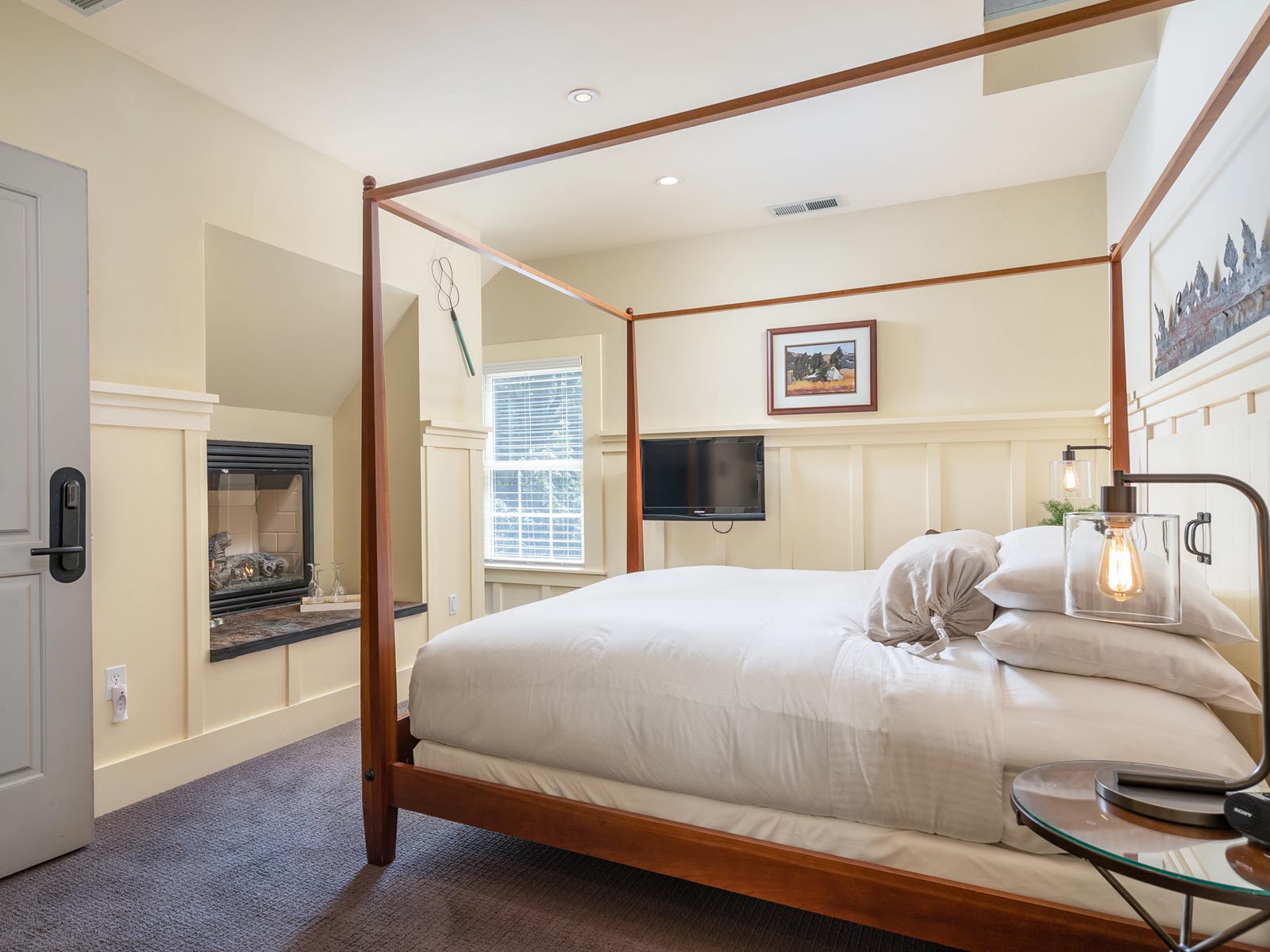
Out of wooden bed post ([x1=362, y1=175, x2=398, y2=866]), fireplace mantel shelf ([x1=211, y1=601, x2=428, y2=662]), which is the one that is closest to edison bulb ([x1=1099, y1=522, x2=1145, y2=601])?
wooden bed post ([x1=362, y1=175, x2=398, y2=866])

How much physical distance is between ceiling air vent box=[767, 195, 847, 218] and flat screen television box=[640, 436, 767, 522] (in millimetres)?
1281

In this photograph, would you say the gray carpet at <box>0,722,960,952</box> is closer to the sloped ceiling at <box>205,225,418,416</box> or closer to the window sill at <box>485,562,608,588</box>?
the sloped ceiling at <box>205,225,418,416</box>

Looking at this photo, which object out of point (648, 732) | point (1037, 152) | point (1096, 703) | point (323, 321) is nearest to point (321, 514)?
point (323, 321)

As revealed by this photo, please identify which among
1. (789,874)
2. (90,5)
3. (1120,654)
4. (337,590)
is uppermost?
(90,5)

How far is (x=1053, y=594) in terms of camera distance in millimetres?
1562

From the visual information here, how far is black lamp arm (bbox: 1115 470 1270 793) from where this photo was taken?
1.04 metres

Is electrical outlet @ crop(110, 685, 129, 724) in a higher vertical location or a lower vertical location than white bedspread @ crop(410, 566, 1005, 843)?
lower

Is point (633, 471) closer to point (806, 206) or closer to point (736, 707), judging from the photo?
point (806, 206)

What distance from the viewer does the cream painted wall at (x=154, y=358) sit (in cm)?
242

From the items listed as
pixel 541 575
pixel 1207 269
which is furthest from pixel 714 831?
pixel 541 575

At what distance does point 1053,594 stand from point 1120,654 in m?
0.16

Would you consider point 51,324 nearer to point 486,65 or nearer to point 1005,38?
point 486,65

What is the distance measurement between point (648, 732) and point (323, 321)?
2.81 metres

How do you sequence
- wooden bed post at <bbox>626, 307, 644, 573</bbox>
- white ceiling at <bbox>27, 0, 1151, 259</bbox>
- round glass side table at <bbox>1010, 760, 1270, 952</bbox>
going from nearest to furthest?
round glass side table at <bbox>1010, 760, 1270, 952</bbox> < white ceiling at <bbox>27, 0, 1151, 259</bbox> < wooden bed post at <bbox>626, 307, 644, 573</bbox>
